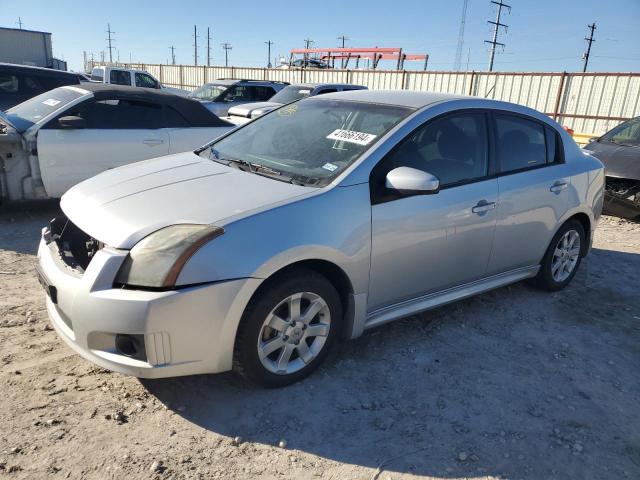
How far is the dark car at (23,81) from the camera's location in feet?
29.2

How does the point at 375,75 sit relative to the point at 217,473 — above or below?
above

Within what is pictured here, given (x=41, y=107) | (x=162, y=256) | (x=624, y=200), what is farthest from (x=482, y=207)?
(x=41, y=107)

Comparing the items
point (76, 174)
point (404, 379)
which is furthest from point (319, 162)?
point (76, 174)

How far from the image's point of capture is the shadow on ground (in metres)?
2.61

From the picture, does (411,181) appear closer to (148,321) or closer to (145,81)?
(148,321)

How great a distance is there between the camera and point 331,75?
23500 mm

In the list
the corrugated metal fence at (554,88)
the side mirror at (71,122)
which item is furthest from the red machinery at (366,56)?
the side mirror at (71,122)

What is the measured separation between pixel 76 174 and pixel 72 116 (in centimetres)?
65

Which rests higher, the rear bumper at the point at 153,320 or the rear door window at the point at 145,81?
the rear door window at the point at 145,81

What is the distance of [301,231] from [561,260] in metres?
2.99

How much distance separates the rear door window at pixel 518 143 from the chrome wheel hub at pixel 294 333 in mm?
1886

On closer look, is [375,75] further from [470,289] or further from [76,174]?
[470,289]

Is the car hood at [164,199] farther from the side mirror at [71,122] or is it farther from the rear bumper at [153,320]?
the side mirror at [71,122]

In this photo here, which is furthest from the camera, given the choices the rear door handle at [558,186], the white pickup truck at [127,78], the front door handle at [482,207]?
the white pickup truck at [127,78]
